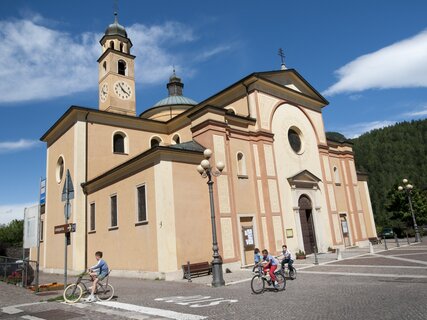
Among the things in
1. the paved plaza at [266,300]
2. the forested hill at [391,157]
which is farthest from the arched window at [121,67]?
the forested hill at [391,157]

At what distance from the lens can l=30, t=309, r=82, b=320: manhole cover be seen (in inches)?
311

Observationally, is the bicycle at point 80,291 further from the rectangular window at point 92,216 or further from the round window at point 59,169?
the round window at point 59,169

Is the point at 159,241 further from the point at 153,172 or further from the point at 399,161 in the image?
the point at 399,161

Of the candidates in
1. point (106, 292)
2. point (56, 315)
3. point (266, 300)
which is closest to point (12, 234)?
point (106, 292)

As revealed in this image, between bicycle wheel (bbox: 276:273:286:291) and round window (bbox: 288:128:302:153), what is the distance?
13544 mm

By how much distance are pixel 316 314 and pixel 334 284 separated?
4.13 metres

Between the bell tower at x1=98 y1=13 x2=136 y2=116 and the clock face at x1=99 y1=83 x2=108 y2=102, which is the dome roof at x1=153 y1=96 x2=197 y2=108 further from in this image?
the clock face at x1=99 y1=83 x2=108 y2=102

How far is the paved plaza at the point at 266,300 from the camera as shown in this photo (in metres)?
6.87

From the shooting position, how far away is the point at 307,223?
21672 millimetres

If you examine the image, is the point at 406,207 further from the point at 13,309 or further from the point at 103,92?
the point at 13,309

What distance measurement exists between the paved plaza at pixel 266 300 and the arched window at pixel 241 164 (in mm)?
7085

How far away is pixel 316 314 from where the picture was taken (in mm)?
6625

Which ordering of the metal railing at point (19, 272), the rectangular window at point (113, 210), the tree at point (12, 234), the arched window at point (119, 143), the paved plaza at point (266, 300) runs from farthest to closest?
1. the tree at point (12, 234)
2. the arched window at point (119, 143)
3. the rectangular window at point (113, 210)
4. the metal railing at point (19, 272)
5. the paved plaza at point (266, 300)

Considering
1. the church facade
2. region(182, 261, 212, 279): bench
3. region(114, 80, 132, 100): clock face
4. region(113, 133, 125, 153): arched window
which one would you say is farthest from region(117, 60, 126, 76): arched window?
region(182, 261, 212, 279): bench
